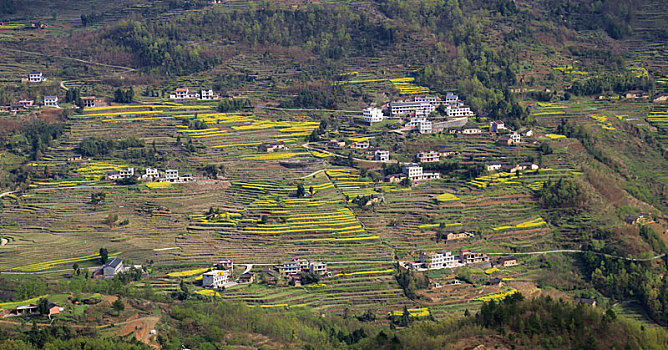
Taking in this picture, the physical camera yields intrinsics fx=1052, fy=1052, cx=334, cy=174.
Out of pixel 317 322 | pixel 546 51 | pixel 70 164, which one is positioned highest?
pixel 546 51

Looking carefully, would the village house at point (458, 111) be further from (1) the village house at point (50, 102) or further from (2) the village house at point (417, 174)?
(1) the village house at point (50, 102)

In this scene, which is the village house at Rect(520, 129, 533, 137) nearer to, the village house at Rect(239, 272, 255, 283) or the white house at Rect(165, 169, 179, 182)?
the white house at Rect(165, 169, 179, 182)

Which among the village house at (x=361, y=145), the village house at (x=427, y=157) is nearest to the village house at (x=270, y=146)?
the village house at (x=361, y=145)

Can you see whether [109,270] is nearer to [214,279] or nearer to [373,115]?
[214,279]

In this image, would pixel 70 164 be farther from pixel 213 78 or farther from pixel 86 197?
pixel 213 78

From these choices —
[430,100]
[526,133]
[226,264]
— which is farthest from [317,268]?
[430,100]

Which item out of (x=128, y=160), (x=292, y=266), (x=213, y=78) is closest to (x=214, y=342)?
(x=292, y=266)

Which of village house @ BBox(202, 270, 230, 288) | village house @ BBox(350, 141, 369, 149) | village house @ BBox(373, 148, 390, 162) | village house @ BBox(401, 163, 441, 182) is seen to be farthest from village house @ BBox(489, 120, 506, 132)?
village house @ BBox(202, 270, 230, 288)
